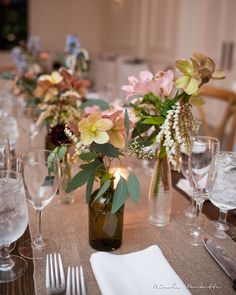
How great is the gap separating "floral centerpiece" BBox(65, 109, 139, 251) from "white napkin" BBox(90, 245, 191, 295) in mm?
76

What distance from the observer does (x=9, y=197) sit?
646 millimetres

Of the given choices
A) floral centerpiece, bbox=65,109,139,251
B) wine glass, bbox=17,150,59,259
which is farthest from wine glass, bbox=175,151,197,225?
wine glass, bbox=17,150,59,259

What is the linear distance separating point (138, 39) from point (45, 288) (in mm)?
4750

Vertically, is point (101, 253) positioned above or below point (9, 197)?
below

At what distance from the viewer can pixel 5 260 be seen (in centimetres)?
72

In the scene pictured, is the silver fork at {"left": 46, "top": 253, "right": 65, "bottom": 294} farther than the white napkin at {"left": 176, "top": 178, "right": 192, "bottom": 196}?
No

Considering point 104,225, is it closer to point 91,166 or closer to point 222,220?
point 91,166

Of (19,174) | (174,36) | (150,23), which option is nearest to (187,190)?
(19,174)

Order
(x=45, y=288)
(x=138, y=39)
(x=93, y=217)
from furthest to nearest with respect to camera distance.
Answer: (x=138, y=39)
(x=93, y=217)
(x=45, y=288)

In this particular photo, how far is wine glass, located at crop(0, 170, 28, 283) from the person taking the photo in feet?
2.12

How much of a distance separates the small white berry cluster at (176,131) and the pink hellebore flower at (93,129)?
0.43ft

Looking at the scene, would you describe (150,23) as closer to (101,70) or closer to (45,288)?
(101,70)

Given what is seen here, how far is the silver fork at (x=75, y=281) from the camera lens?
62cm

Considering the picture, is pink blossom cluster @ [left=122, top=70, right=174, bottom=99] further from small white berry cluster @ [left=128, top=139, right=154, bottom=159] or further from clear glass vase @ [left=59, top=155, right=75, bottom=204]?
clear glass vase @ [left=59, top=155, right=75, bottom=204]
